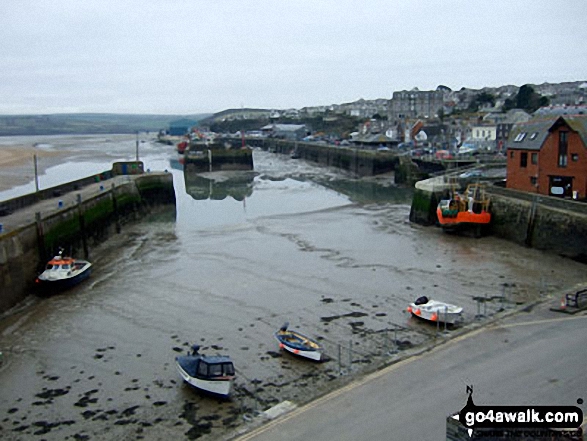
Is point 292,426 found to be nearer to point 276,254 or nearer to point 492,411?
point 492,411

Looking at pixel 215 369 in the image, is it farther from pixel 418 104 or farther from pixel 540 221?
pixel 418 104

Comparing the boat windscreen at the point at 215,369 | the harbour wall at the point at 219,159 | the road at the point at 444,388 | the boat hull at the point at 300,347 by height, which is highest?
the harbour wall at the point at 219,159

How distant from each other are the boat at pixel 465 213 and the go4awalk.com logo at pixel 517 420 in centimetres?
2129

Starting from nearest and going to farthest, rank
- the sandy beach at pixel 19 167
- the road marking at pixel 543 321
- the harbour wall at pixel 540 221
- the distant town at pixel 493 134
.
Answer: the road marking at pixel 543 321 < the harbour wall at pixel 540 221 < the distant town at pixel 493 134 < the sandy beach at pixel 19 167

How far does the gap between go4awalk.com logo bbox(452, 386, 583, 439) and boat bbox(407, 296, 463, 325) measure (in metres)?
9.02

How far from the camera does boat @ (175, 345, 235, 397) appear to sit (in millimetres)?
11945

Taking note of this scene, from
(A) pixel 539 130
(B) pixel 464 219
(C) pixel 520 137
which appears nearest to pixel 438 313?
(B) pixel 464 219

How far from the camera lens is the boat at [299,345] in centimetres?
1361

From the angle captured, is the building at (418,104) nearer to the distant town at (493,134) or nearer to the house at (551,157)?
the distant town at (493,134)

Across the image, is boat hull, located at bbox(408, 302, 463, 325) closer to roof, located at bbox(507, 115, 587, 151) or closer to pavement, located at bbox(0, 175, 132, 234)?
roof, located at bbox(507, 115, 587, 151)

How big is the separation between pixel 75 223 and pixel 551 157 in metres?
20.5

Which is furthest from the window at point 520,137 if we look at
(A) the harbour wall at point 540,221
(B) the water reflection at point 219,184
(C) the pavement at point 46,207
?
(C) the pavement at point 46,207

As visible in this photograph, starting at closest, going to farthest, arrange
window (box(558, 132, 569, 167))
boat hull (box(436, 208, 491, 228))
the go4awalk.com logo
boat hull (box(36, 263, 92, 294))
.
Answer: the go4awalk.com logo < boat hull (box(36, 263, 92, 294)) < window (box(558, 132, 569, 167)) < boat hull (box(436, 208, 491, 228))

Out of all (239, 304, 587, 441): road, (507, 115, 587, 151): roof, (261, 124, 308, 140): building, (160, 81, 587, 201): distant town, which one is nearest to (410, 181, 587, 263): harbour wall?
(160, 81, 587, 201): distant town
